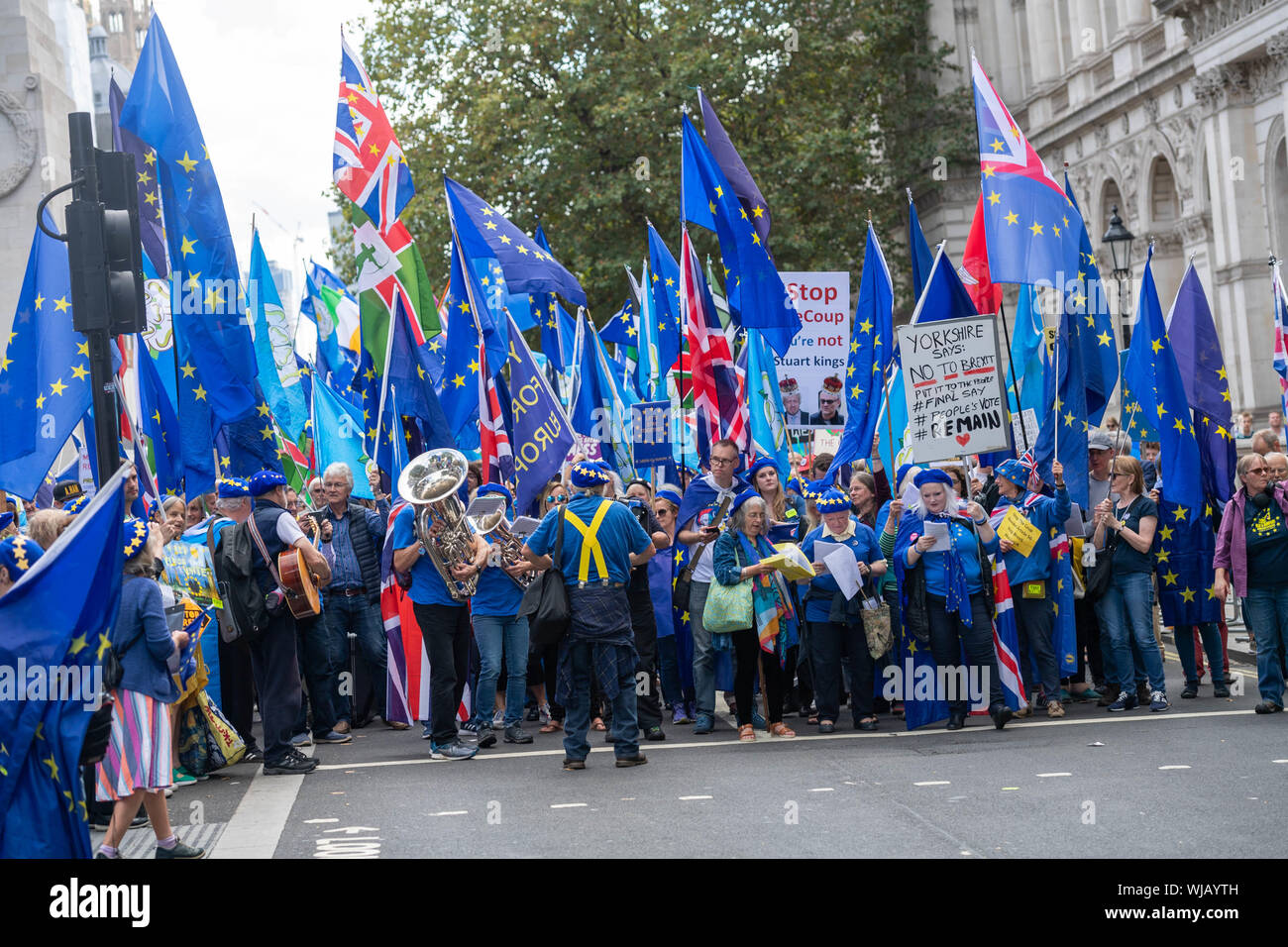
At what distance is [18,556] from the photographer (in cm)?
743

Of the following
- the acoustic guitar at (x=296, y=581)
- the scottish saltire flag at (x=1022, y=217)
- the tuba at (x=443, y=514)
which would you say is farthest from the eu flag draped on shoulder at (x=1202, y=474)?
the acoustic guitar at (x=296, y=581)

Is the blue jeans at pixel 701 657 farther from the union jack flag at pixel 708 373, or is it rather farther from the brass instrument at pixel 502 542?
the union jack flag at pixel 708 373

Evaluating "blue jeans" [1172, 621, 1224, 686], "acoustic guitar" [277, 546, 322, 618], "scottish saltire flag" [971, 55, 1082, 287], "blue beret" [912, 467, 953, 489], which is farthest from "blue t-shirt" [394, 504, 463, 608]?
"blue jeans" [1172, 621, 1224, 686]

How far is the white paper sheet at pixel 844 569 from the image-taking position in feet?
36.9

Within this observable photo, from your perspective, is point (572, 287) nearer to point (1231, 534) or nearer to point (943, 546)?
point (943, 546)

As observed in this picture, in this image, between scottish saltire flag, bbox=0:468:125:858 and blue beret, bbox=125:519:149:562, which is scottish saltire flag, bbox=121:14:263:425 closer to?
blue beret, bbox=125:519:149:562

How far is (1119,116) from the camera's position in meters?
33.1

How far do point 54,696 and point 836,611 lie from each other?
6.47 meters

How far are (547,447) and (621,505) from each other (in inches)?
93.8

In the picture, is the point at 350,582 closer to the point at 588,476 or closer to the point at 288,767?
the point at 288,767

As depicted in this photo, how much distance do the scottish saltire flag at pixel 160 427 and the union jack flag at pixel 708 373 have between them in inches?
170
